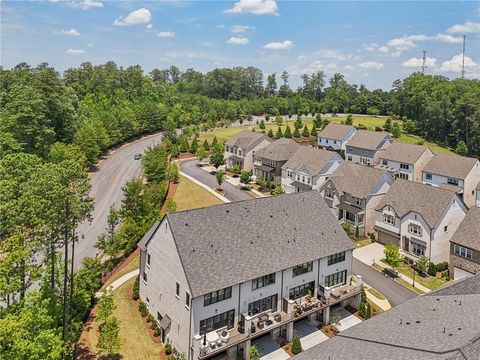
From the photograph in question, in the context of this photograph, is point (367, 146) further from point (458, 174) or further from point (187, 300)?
point (187, 300)

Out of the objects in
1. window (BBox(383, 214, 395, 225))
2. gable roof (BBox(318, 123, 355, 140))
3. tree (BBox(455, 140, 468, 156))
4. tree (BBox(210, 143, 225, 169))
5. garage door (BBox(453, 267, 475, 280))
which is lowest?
garage door (BBox(453, 267, 475, 280))

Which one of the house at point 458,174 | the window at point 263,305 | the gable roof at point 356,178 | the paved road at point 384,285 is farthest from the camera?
the house at point 458,174

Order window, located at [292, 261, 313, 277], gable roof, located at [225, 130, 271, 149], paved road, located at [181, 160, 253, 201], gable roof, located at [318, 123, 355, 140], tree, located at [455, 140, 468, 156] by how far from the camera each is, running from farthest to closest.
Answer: tree, located at [455, 140, 468, 156] < gable roof, located at [318, 123, 355, 140] < gable roof, located at [225, 130, 271, 149] < paved road, located at [181, 160, 253, 201] < window, located at [292, 261, 313, 277]

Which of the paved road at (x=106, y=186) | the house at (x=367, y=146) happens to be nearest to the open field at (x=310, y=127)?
the paved road at (x=106, y=186)

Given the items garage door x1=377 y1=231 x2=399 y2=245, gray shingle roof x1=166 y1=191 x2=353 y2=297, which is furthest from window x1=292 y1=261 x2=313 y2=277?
garage door x1=377 y1=231 x2=399 y2=245

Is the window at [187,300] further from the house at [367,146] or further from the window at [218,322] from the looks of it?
the house at [367,146]

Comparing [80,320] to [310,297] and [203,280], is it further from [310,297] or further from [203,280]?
[310,297]

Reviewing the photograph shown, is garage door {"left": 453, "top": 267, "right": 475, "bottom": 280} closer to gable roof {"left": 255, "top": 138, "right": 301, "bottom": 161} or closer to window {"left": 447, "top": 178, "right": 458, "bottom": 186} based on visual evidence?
window {"left": 447, "top": 178, "right": 458, "bottom": 186}
